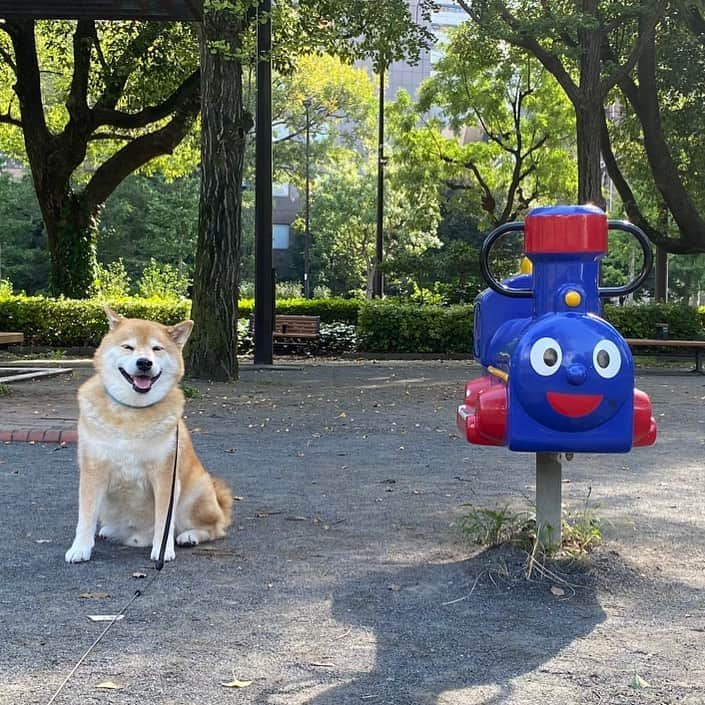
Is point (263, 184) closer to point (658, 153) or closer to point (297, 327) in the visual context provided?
point (297, 327)

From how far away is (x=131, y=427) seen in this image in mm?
4836

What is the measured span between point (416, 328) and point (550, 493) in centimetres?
1725

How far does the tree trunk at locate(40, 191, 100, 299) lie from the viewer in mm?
25578

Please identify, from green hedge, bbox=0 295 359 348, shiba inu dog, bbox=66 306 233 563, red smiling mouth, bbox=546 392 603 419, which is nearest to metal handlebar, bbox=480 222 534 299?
red smiling mouth, bbox=546 392 603 419

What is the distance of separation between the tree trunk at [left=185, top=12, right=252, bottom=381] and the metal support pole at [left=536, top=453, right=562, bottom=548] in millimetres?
9824

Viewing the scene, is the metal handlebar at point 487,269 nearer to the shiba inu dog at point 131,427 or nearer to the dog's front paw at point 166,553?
the shiba inu dog at point 131,427

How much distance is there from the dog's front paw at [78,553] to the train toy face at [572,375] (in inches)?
91.2

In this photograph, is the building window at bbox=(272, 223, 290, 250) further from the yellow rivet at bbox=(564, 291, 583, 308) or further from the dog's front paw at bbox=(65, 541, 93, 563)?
the yellow rivet at bbox=(564, 291, 583, 308)

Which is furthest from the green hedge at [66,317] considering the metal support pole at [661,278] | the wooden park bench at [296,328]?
the metal support pole at [661,278]

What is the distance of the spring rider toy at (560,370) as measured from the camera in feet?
13.7

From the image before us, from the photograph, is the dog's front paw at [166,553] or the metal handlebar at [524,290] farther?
the dog's front paw at [166,553]

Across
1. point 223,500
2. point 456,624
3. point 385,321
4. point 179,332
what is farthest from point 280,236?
point 456,624

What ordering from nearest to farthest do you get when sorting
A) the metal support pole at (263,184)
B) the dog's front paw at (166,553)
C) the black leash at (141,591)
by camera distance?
the black leash at (141,591) → the dog's front paw at (166,553) → the metal support pole at (263,184)

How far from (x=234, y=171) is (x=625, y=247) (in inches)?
1367
